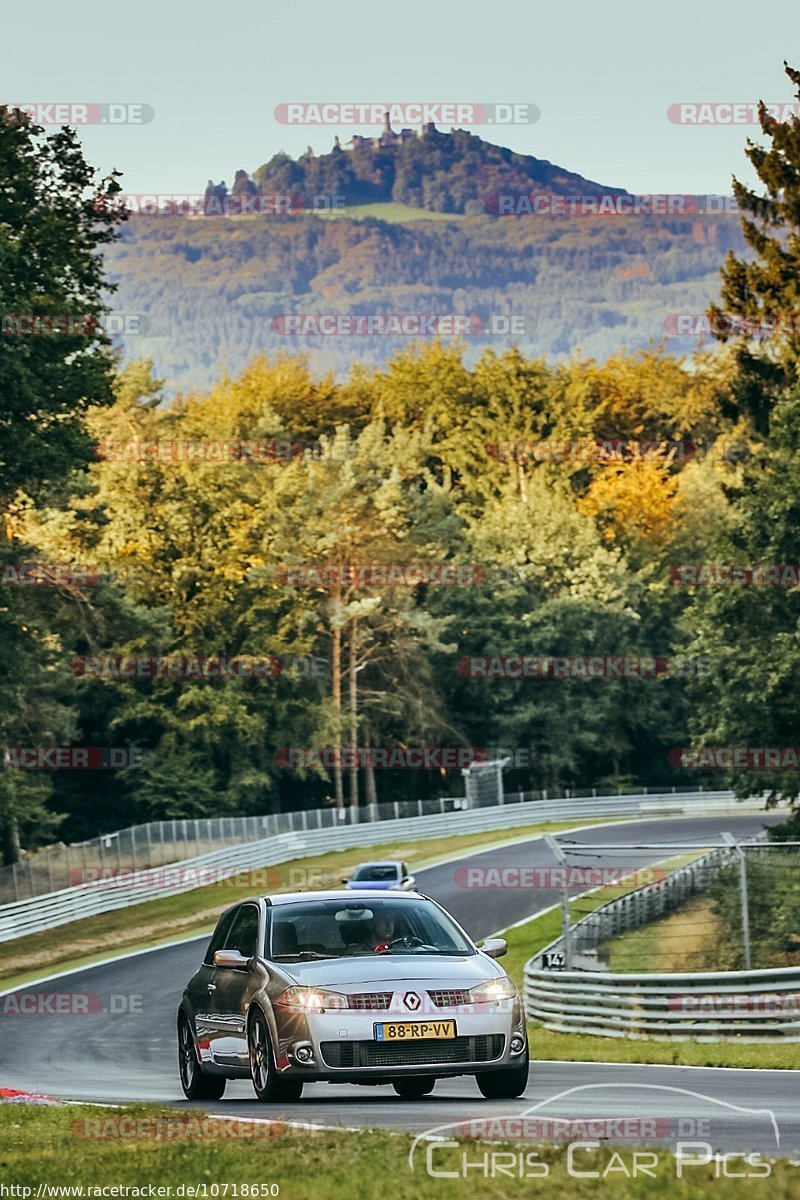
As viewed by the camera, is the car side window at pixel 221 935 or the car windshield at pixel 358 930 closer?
the car windshield at pixel 358 930

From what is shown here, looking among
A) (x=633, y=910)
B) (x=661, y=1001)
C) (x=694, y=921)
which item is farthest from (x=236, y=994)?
(x=633, y=910)

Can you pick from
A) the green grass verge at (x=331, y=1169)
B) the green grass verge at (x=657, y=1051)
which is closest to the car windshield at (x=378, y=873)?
the green grass verge at (x=657, y=1051)

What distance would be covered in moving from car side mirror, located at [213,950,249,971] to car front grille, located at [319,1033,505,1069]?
136 centimetres

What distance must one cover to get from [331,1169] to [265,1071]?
386 cm

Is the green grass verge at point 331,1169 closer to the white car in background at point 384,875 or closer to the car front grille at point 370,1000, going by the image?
the car front grille at point 370,1000

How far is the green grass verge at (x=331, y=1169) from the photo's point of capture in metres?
8.42

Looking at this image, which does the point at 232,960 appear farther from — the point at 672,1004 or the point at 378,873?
the point at 378,873

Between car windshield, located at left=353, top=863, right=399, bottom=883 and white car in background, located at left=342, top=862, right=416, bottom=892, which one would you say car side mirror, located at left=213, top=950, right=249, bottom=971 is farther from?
car windshield, located at left=353, top=863, right=399, bottom=883

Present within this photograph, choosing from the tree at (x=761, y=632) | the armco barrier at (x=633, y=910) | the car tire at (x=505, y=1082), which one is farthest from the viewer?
the tree at (x=761, y=632)

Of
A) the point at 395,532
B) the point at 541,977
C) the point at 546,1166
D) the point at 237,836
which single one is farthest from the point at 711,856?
the point at 395,532

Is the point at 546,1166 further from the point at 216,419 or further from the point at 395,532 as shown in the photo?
the point at 216,419

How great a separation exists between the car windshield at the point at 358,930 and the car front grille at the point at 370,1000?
2.33 feet

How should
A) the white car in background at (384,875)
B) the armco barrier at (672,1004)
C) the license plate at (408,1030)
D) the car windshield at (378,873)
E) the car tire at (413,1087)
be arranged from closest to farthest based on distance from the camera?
the license plate at (408,1030)
the car tire at (413,1087)
the armco barrier at (672,1004)
the white car in background at (384,875)
the car windshield at (378,873)

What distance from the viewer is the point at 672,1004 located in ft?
76.3
